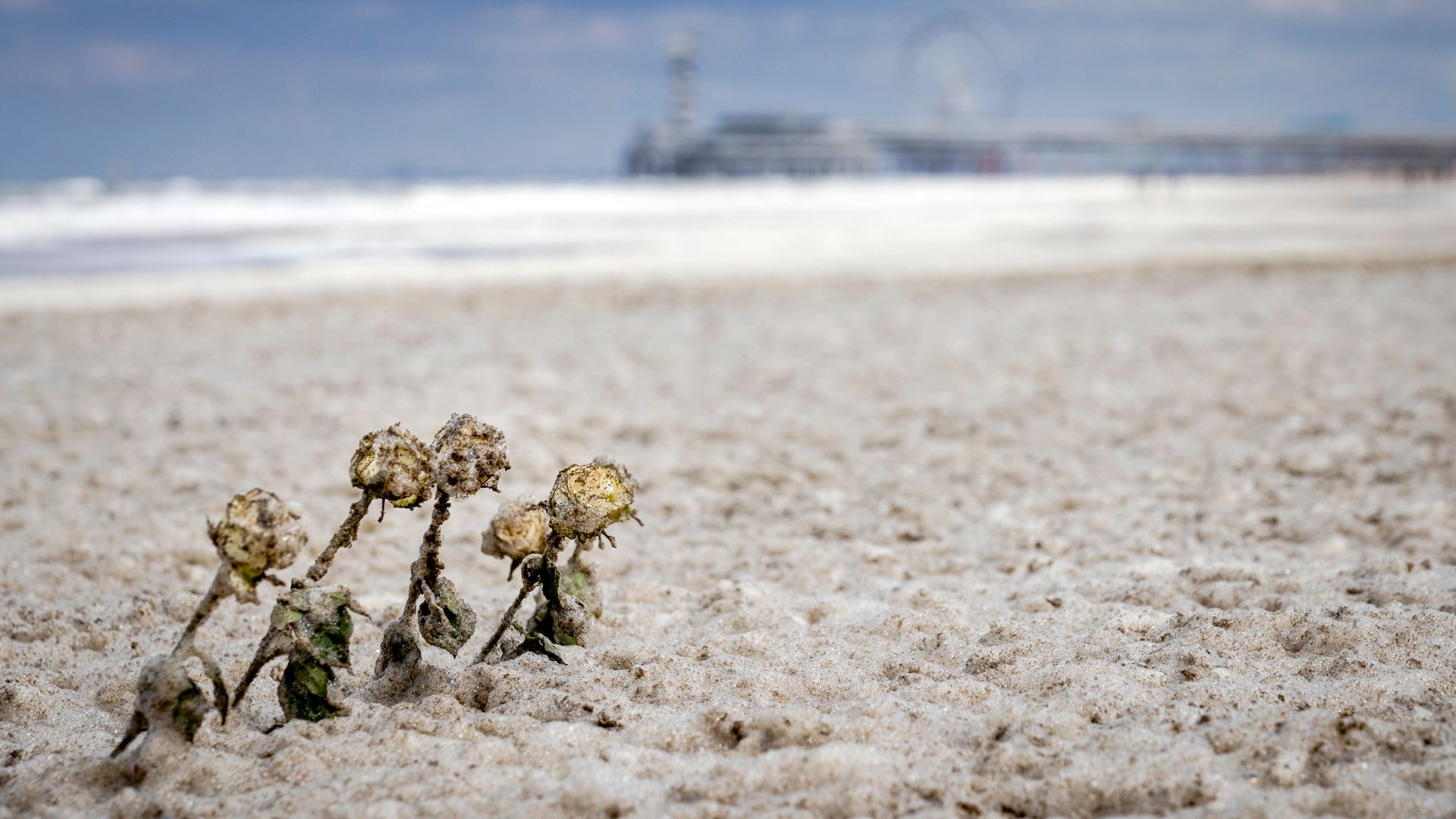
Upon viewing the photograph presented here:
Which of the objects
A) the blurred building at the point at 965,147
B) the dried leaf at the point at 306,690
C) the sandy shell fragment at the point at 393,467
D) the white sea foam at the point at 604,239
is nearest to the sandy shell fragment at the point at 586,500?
the sandy shell fragment at the point at 393,467

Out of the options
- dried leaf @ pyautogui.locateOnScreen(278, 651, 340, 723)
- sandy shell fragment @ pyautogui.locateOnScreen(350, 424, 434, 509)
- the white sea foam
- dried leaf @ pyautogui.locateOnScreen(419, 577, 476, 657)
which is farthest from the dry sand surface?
the white sea foam

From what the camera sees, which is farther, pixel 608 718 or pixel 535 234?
pixel 535 234

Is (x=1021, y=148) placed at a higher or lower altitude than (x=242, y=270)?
higher

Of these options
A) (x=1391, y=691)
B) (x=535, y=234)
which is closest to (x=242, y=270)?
(x=535, y=234)

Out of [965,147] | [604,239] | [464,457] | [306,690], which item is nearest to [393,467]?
[464,457]

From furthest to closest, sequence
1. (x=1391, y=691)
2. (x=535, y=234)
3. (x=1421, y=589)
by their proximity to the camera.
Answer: (x=535, y=234) < (x=1421, y=589) < (x=1391, y=691)

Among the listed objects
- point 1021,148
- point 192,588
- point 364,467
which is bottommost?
point 192,588

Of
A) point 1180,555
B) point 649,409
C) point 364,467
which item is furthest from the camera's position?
point 649,409

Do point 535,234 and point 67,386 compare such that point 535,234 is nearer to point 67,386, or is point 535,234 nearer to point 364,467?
point 67,386
